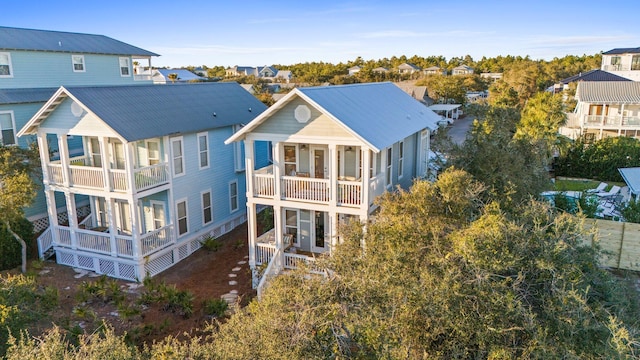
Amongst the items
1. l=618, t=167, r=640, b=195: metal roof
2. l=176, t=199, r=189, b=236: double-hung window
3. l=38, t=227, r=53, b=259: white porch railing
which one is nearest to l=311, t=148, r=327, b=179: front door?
l=176, t=199, r=189, b=236: double-hung window

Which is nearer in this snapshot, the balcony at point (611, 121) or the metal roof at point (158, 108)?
the metal roof at point (158, 108)

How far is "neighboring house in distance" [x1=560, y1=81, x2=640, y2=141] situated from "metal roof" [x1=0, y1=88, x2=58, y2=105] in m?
39.1

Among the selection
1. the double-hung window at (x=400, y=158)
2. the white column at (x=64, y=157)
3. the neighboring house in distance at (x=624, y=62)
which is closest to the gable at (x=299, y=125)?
the double-hung window at (x=400, y=158)

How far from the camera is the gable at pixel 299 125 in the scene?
14641 mm

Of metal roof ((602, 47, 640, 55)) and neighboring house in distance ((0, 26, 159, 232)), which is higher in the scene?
metal roof ((602, 47, 640, 55))

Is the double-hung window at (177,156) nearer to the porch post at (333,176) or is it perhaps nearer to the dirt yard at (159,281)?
the dirt yard at (159,281)

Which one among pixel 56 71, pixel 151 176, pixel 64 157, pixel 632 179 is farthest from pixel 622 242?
A: pixel 56 71

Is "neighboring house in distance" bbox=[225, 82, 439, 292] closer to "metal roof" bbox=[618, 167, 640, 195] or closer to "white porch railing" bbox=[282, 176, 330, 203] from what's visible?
"white porch railing" bbox=[282, 176, 330, 203]

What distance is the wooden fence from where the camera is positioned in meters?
17.4

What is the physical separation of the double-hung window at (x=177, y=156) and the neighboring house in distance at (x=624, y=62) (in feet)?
220

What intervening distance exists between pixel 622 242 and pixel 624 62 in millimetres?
58851

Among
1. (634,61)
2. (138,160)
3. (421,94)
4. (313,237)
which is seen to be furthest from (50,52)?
(634,61)

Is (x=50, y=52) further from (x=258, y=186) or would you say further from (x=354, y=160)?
(x=354, y=160)

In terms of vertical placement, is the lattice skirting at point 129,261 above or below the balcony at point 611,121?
below
